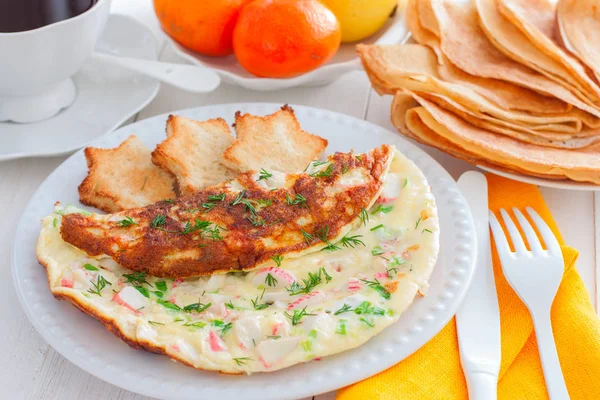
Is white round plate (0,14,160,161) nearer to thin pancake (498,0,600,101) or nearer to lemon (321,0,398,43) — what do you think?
lemon (321,0,398,43)

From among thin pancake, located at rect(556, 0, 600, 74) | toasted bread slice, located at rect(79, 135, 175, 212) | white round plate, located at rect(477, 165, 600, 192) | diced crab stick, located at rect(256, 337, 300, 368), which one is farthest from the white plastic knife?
toasted bread slice, located at rect(79, 135, 175, 212)

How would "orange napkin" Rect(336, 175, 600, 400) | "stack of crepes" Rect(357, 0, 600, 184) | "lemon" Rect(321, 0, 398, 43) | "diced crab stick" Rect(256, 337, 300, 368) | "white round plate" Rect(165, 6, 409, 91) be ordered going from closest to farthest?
1. "diced crab stick" Rect(256, 337, 300, 368)
2. "orange napkin" Rect(336, 175, 600, 400)
3. "stack of crepes" Rect(357, 0, 600, 184)
4. "white round plate" Rect(165, 6, 409, 91)
5. "lemon" Rect(321, 0, 398, 43)

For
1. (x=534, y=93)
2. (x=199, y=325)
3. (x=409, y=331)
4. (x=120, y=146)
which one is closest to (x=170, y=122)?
(x=120, y=146)

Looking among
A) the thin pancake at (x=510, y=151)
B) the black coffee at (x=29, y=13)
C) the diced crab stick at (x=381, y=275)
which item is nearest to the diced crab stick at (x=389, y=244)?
the diced crab stick at (x=381, y=275)

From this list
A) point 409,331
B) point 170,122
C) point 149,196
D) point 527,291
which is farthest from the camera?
point 170,122

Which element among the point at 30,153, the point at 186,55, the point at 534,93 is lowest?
the point at 30,153

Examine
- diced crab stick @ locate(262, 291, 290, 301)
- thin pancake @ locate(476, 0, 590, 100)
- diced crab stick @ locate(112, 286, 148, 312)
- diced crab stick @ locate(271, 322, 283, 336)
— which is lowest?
diced crab stick @ locate(112, 286, 148, 312)

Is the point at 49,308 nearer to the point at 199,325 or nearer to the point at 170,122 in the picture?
the point at 199,325
